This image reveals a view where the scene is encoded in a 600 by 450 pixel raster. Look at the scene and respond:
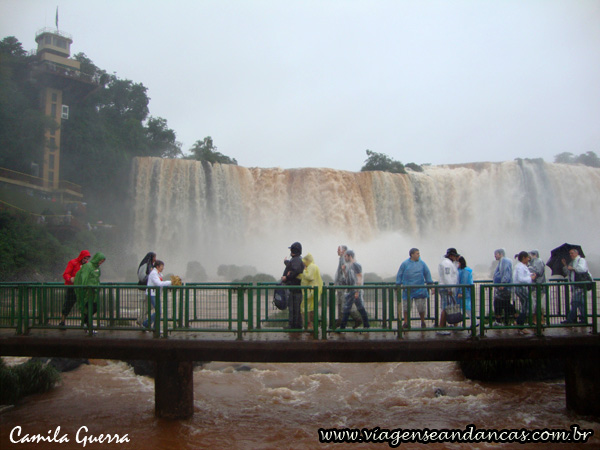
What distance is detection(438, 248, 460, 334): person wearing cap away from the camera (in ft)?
26.2

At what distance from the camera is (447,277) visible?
825cm

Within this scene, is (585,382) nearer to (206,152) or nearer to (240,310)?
(240,310)

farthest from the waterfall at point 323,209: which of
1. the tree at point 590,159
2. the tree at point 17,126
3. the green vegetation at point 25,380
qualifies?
the tree at point 590,159

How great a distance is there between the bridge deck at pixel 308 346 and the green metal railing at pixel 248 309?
0.15 m

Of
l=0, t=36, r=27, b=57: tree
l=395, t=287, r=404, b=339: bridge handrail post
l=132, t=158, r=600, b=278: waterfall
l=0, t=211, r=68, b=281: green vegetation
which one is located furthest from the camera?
l=0, t=36, r=27, b=57: tree

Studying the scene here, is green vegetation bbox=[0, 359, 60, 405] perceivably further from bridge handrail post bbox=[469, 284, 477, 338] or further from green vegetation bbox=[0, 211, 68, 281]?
green vegetation bbox=[0, 211, 68, 281]

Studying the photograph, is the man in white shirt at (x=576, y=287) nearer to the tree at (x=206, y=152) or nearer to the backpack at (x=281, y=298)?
the backpack at (x=281, y=298)

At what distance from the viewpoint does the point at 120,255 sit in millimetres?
Answer: 32906

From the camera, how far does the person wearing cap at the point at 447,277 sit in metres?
7.98

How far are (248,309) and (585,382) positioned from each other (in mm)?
5587

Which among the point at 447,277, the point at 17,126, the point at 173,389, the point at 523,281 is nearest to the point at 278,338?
the point at 173,389

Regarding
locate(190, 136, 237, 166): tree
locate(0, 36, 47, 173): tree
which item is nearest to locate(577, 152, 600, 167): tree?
locate(190, 136, 237, 166): tree

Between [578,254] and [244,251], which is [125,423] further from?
[244,251]

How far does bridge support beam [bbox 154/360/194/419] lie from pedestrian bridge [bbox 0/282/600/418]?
16mm
